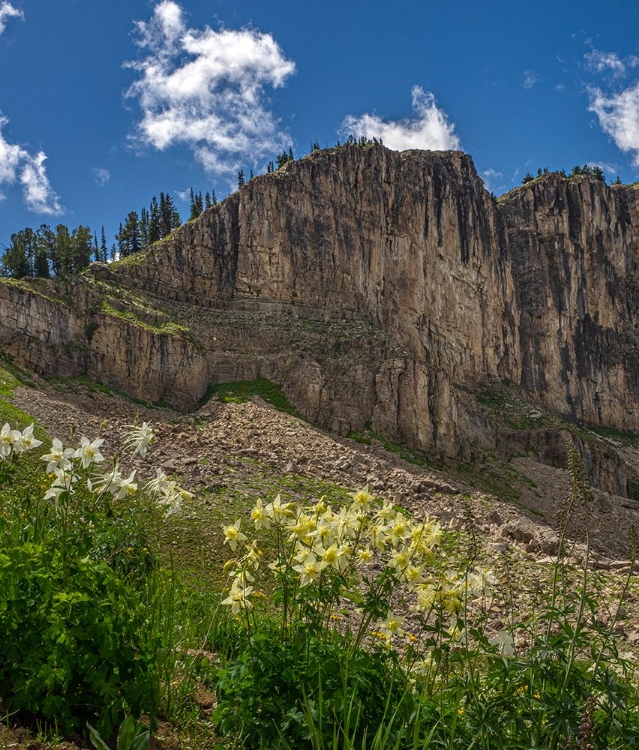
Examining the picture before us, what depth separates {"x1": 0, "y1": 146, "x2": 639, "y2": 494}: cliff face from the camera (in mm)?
48719

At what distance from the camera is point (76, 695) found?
11.7ft

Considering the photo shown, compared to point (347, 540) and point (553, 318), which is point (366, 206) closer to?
point (553, 318)

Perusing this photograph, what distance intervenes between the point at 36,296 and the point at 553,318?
8306 cm

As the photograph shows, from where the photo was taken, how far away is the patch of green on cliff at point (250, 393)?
158ft

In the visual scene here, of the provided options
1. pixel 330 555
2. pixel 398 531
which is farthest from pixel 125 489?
pixel 398 531

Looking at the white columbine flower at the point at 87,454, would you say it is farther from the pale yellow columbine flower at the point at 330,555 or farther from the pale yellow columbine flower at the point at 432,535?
the pale yellow columbine flower at the point at 432,535

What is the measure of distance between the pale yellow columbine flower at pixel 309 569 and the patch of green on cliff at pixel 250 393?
143 feet

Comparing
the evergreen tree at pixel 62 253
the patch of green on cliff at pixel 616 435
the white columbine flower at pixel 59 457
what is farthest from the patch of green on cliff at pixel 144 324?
the patch of green on cliff at pixel 616 435

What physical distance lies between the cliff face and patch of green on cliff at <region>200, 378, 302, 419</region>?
3.43 ft

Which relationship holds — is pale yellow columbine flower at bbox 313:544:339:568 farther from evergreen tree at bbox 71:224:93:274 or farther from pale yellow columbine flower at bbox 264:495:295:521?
evergreen tree at bbox 71:224:93:274

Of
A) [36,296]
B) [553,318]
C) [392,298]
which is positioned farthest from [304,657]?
[553,318]

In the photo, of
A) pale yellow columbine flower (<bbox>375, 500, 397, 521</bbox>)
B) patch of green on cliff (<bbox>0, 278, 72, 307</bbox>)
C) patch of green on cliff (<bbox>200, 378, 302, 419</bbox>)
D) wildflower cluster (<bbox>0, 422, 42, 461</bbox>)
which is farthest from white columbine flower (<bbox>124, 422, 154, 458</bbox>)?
patch of green on cliff (<bbox>0, 278, 72, 307</bbox>)

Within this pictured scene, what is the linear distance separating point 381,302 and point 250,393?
33399mm

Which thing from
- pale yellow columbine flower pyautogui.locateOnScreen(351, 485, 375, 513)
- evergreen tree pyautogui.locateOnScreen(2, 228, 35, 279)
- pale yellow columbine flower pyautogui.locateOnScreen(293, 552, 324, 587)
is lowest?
pale yellow columbine flower pyautogui.locateOnScreen(293, 552, 324, 587)
